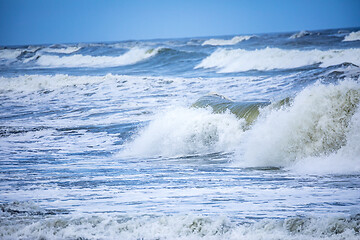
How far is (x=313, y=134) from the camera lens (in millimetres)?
8062

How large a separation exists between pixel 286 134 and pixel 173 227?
3.81 metres

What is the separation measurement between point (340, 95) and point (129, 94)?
1371 cm

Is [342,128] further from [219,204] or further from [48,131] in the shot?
[48,131]

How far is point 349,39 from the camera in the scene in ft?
159

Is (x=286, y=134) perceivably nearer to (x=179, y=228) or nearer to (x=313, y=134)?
(x=313, y=134)

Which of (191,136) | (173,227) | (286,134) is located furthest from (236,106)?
(173,227)

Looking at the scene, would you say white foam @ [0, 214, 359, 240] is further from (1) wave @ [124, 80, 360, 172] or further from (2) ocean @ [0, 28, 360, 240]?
(1) wave @ [124, 80, 360, 172]

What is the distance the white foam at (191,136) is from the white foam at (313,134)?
1.24 m

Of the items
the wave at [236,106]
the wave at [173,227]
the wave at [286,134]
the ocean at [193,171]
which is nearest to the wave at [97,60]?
the ocean at [193,171]

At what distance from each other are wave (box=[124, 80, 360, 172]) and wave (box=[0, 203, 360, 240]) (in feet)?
8.20

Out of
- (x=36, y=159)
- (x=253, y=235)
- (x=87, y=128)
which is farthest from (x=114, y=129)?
(x=253, y=235)

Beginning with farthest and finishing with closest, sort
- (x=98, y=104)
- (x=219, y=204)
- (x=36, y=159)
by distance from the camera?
(x=98, y=104), (x=36, y=159), (x=219, y=204)

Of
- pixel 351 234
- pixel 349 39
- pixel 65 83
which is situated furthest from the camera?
pixel 349 39

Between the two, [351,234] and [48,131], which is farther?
[48,131]
